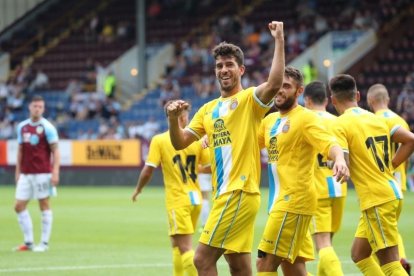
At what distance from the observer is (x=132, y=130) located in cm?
3791

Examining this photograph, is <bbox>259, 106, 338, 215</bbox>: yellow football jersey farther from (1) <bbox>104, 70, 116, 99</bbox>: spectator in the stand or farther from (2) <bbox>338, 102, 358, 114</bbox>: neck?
(1) <bbox>104, 70, 116, 99</bbox>: spectator in the stand

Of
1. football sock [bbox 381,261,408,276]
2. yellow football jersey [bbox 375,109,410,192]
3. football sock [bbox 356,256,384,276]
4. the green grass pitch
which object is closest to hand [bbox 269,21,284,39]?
yellow football jersey [bbox 375,109,410,192]

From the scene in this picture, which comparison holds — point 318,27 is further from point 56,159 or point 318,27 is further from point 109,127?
point 56,159

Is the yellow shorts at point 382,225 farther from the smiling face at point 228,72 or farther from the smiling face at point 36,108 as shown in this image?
the smiling face at point 36,108

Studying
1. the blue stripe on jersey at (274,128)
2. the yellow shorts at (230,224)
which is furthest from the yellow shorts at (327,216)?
the yellow shorts at (230,224)

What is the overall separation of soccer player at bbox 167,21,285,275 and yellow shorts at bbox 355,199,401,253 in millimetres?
1330

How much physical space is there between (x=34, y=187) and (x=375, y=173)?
25.9 feet

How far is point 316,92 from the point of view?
11.1 m

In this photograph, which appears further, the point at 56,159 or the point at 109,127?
the point at 109,127

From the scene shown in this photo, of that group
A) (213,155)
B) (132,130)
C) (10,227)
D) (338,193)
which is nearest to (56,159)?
(10,227)

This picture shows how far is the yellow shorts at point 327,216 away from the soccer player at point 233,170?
8.03 feet

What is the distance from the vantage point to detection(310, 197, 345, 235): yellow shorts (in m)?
10.8

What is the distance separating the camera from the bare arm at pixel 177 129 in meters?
8.13

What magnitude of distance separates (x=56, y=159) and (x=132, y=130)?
72.6 ft
